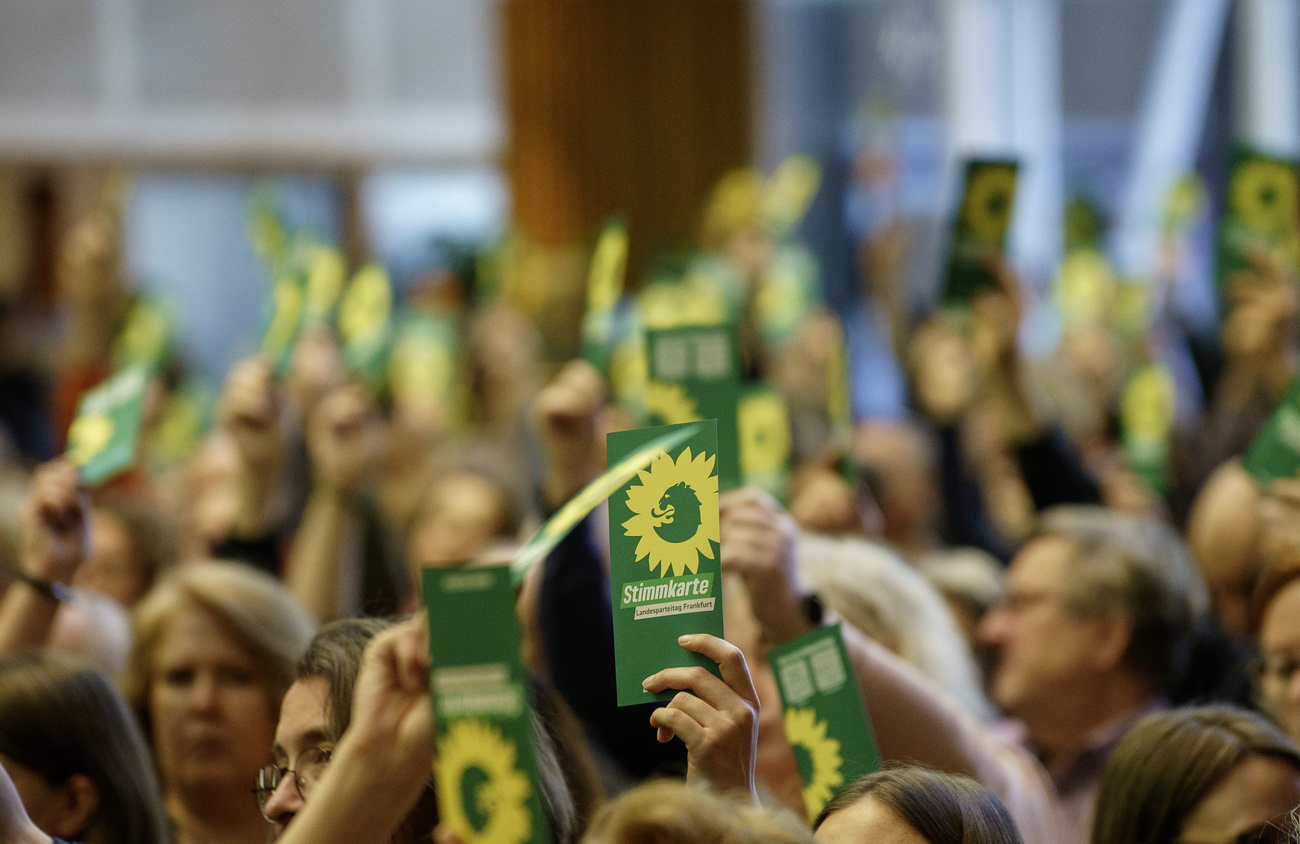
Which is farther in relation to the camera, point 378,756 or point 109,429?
point 109,429

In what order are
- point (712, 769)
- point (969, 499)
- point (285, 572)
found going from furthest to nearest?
point (969, 499) < point (285, 572) < point (712, 769)

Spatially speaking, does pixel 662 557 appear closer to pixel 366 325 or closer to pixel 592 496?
pixel 592 496

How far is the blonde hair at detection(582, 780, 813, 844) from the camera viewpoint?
1.19 metres

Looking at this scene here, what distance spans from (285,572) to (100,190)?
6.94 metres

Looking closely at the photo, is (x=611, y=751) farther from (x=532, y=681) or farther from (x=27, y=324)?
(x=27, y=324)

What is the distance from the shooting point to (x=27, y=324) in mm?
9023

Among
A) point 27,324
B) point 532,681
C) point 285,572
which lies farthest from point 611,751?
point 27,324

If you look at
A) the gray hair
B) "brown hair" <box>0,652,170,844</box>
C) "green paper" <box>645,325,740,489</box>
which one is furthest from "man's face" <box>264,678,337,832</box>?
the gray hair

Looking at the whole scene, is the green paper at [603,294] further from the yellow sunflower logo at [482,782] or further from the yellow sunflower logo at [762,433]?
the yellow sunflower logo at [482,782]

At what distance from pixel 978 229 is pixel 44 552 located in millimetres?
1990

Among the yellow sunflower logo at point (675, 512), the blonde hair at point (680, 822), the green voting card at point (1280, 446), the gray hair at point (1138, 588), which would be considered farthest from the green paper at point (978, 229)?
the blonde hair at point (680, 822)

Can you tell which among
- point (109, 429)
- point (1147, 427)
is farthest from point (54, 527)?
point (1147, 427)

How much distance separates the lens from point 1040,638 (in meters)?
2.62

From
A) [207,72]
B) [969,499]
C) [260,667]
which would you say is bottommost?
[969,499]
